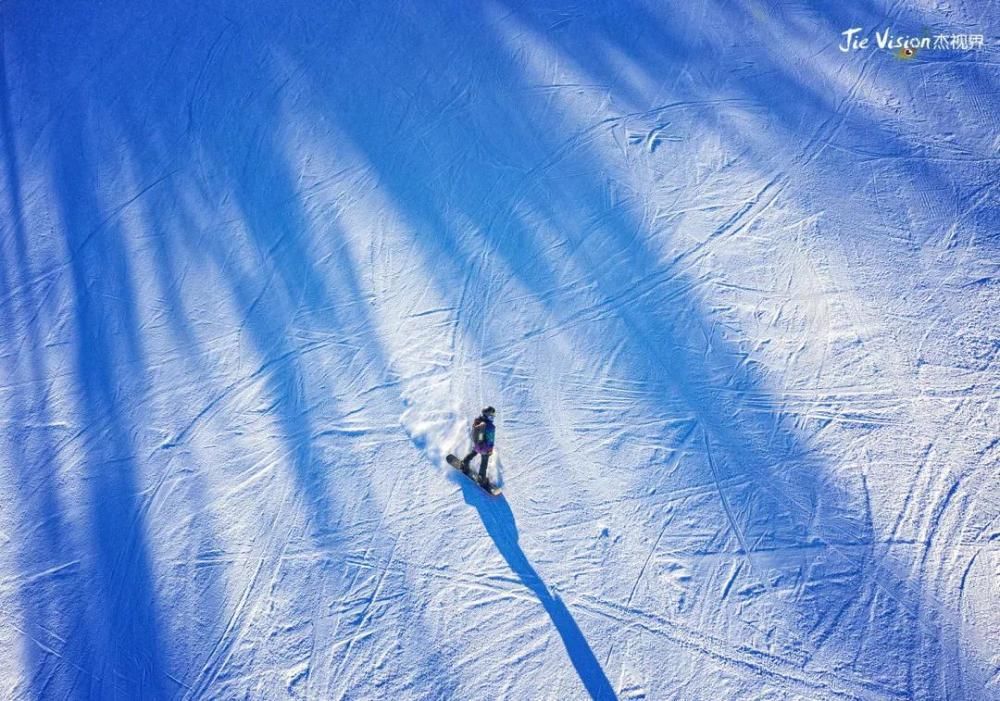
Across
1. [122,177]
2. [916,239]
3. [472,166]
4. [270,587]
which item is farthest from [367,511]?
[916,239]

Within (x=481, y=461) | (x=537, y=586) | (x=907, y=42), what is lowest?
(x=537, y=586)

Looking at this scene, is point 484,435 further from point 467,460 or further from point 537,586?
point 537,586

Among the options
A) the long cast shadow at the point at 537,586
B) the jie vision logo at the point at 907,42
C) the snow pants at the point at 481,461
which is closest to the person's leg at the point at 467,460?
the snow pants at the point at 481,461

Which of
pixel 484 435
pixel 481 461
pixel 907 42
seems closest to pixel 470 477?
pixel 481 461

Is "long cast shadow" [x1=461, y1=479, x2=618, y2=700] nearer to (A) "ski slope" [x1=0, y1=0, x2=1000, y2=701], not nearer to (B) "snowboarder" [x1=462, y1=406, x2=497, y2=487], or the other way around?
(A) "ski slope" [x1=0, y1=0, x2=1000, y2=701]

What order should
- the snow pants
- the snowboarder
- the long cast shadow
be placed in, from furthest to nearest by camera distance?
the snow pants
the snowboarder
the long cast shadow

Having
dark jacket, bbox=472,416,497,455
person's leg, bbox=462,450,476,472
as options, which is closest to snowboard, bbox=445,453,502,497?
person's leg, bbox=462,450,476,472
